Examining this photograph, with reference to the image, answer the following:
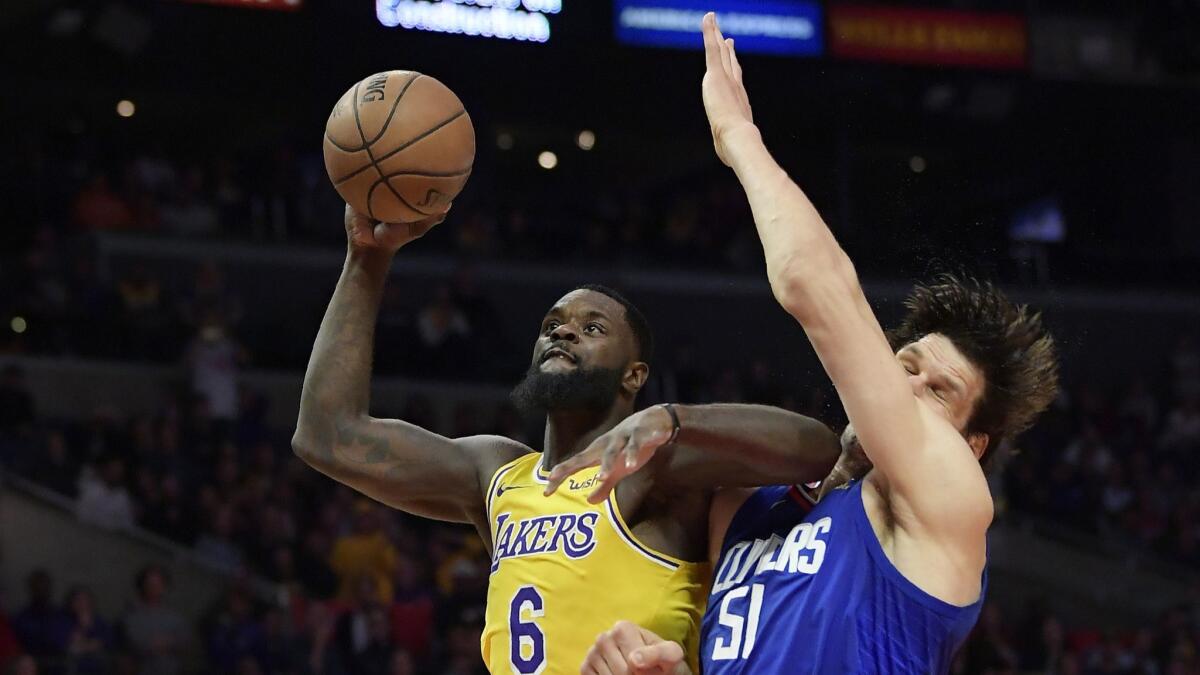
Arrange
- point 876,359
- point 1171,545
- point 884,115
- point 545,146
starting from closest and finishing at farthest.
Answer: point 876,359 < point 1171,545 < point 884,115 < point 545,146

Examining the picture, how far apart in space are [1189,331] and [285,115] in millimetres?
12030

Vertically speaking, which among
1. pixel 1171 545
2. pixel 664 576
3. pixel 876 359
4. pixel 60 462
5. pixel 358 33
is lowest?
pixel 1171 545

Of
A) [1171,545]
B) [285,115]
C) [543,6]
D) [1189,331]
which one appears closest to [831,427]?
[543,6]

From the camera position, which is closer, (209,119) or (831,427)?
(831,427)

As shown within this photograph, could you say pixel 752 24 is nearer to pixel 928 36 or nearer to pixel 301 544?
pixel 928 36

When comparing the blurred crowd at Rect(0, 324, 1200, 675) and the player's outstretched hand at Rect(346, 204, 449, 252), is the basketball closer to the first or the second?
the player's outstretched hand at Rect(346, 204, 449, 252)

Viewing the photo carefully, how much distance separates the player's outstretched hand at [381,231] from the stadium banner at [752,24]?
409 inches

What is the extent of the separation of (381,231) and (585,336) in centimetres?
65

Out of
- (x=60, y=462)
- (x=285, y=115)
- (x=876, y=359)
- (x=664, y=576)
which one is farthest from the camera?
(x=285, y=115)

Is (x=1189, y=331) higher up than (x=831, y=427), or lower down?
lower down

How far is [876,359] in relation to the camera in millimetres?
3023

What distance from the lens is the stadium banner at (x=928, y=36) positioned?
15.0 meters

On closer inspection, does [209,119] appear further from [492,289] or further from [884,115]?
[884,115]

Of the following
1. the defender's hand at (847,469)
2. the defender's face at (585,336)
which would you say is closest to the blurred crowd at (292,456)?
the defender's face at (585,336)
